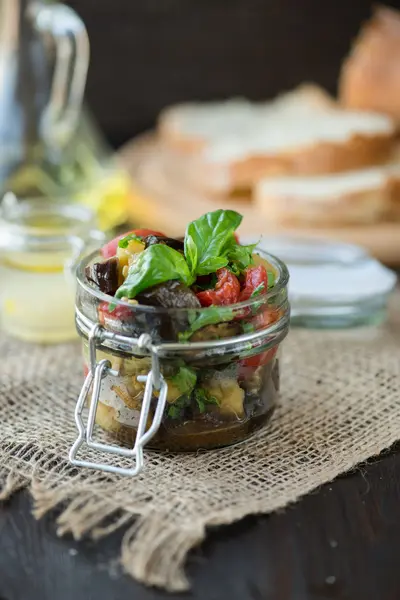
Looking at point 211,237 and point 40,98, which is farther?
point 40,98

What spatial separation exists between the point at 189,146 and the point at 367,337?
1.10m

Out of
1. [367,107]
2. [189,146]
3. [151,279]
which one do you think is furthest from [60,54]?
[151,279]

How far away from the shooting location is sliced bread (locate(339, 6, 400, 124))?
2668 millimetres

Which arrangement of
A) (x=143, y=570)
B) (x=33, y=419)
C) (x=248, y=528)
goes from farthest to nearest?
(x=33, y=419)
(x=248, y=528)
(x=143, y=570)

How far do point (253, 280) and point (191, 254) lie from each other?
10 centimetres

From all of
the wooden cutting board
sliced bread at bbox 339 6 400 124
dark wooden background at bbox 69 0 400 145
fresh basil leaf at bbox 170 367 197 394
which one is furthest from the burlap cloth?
dark wooden background at bbox 69 0 400 145

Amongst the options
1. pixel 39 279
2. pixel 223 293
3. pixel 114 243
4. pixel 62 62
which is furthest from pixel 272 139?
pixel 223 293

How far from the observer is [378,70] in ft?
8.76

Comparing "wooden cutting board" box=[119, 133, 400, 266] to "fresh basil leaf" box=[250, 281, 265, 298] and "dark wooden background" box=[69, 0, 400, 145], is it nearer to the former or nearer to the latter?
"dark wooden background" box=[69, 0, 400, 145]

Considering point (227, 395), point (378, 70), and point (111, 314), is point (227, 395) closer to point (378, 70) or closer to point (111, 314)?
point (111, 314)

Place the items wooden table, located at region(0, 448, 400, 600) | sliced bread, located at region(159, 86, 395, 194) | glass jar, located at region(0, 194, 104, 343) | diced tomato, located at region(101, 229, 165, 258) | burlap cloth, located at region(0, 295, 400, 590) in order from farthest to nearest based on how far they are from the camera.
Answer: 1. sliced bread, located at region(159, 86, 395, 194)
2. glass jar, located at region(0, 194, 104, 343)
3. diced tomato, located at region(101, 229, 165, 258)
4. burlap cloth, located at region(0, 295, 400, 590)
5. wooden table, located at region(0, 448, 400, 600)

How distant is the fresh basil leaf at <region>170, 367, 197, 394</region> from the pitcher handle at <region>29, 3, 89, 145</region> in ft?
3.59

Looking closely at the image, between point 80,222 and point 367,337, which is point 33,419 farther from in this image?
point 367,337

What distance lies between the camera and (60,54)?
2.27 m
